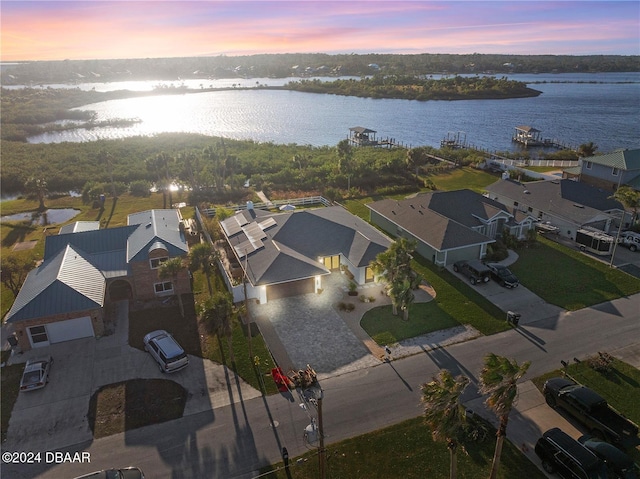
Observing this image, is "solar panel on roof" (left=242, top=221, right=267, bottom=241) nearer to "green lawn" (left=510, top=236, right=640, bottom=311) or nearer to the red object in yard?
the red object in yard

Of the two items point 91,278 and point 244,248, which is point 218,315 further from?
point 91,278

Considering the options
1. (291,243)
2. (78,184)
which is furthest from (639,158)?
(78,184)

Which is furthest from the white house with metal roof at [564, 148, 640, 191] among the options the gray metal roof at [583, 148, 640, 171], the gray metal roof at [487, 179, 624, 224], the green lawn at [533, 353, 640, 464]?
the green lawn at [533, 353, 640, 464]

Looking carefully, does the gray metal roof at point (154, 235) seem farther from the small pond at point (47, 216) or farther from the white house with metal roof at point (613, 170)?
the white house with metal roof at point (613, 170)

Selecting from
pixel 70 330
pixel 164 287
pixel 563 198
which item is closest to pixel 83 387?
pixel 70 330

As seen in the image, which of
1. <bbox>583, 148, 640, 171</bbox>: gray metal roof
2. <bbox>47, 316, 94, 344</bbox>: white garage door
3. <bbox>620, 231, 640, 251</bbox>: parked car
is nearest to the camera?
<bbox>47, 316, 94, 344</bbox>: white garage door

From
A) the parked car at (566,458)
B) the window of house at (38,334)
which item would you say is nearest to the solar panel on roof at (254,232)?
the window of house at (38,334)
